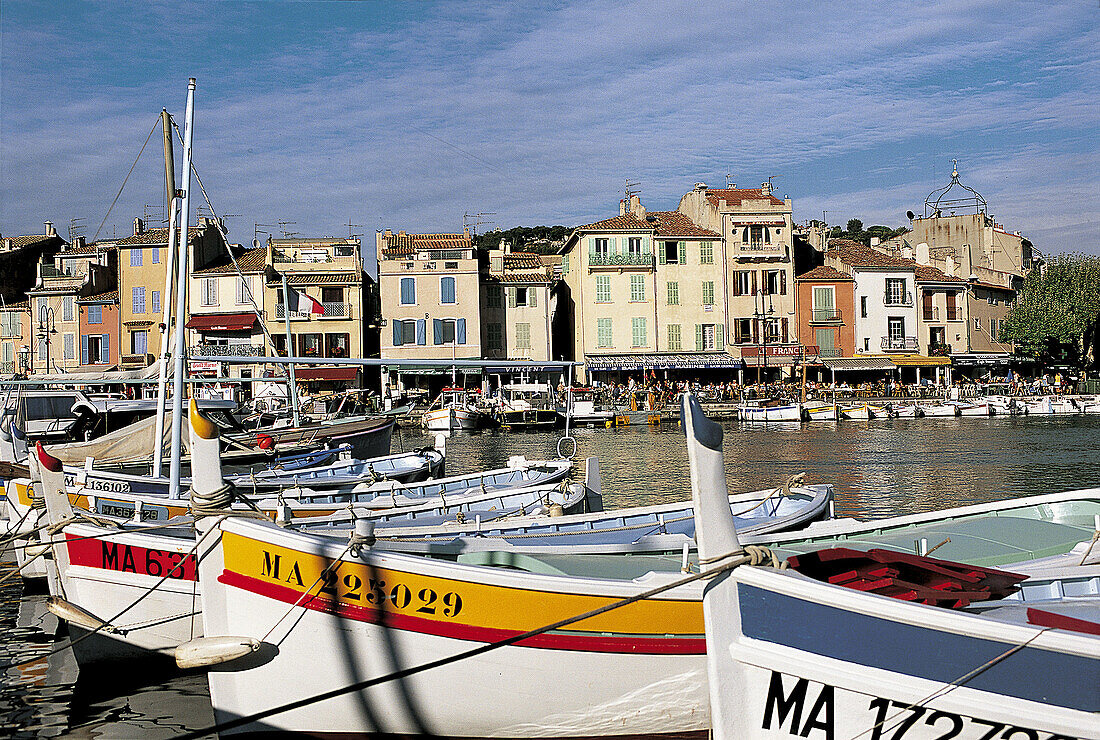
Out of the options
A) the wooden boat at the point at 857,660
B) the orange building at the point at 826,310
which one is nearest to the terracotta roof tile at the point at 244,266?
the orange building at the point at 826,310

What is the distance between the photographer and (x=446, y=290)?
5625cm

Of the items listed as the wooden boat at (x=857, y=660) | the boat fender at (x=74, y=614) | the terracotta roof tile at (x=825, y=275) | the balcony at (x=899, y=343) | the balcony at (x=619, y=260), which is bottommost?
the boat fender at (x=74, y=614)

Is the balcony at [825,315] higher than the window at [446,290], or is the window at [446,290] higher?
the window at [446,290]

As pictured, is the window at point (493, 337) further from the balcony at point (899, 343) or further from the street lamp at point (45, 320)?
the street lamp at point (45, 320)

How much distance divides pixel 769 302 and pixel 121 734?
5312 centimetres

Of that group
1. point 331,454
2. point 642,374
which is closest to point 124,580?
point 331,454

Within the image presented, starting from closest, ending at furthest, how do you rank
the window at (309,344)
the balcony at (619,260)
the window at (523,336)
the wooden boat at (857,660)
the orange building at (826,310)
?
1. the wooden boat at (857,660)
2. the window at (309,344)
3. the balcony at (619,260)
4. the window at (523,336)
5. the orange building at (826,310)

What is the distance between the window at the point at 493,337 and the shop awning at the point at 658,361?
522 centimetres

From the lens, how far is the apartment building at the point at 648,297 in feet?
190

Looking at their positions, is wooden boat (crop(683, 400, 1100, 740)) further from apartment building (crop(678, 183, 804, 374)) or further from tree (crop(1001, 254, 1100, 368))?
tree (crop(1001, 254, 1100, 368))

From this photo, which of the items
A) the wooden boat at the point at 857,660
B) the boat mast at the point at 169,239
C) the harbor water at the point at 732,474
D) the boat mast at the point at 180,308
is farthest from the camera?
the boat mast at the point at 169,239

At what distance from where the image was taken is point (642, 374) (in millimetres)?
58375

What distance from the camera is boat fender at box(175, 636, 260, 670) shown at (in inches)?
265

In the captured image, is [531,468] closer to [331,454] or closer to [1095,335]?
[331,454]
